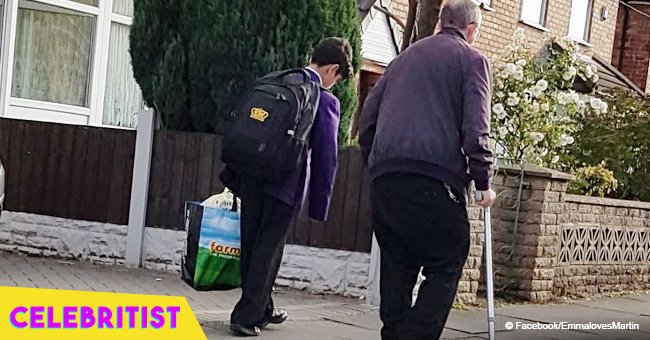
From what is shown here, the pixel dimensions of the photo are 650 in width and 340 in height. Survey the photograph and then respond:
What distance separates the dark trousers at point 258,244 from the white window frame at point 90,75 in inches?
234

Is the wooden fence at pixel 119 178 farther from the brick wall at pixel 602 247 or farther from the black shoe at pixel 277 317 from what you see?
the brick wall at pixel 602 247

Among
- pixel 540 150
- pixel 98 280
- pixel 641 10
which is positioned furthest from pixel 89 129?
Result: pixel 641 10

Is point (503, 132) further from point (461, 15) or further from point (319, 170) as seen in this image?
point (461, 15)

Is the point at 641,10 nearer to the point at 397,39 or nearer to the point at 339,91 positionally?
the point at 397,39

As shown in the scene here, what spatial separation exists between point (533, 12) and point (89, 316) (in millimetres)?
14609

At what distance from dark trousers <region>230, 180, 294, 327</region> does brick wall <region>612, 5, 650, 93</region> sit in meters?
16.3

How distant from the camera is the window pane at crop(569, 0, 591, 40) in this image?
1845 centimetres

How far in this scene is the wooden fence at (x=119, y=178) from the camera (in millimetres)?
8547

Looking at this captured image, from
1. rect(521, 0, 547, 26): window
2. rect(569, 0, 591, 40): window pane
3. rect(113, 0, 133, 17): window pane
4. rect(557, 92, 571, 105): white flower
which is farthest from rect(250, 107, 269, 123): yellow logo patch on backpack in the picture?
rect(569, 0, 591, 40): window pane

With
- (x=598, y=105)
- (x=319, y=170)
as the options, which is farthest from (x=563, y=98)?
(x=319, y=170)

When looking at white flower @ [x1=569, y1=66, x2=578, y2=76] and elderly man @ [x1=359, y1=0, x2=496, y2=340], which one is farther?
white flower @ [x1=569, y1=66, x2=578, y2=76]

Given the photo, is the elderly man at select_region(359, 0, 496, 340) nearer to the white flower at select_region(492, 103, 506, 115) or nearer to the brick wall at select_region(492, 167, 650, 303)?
the brick wall at select_region(492, 167, 650, 303)

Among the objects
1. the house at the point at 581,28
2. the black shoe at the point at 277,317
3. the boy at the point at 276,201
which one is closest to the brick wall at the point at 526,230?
the house at the point at 581,28

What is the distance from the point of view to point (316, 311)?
7707 mm
